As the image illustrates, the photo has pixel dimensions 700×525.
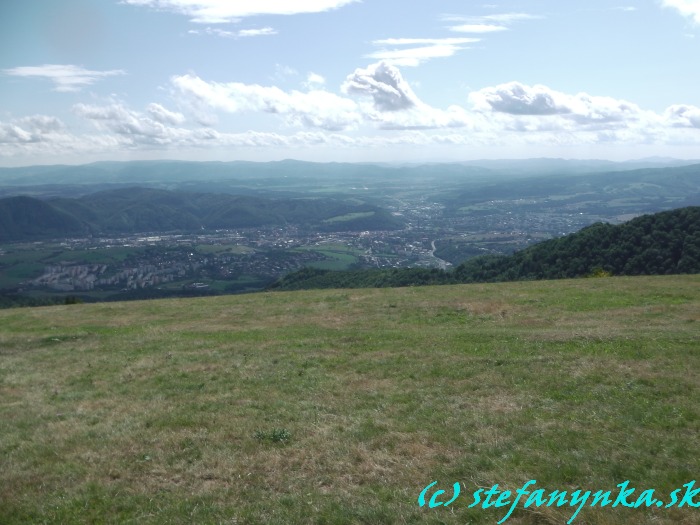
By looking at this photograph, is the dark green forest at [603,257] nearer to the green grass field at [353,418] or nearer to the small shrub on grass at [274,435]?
the green grass field at [353,418]

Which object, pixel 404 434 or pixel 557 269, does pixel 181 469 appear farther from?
pixel 557 269

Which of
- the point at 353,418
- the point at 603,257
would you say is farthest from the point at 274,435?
the point at 603,257

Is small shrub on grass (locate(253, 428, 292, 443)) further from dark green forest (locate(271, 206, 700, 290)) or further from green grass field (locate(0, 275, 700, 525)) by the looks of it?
dark green forest (locate(271, 206, 700, 290))

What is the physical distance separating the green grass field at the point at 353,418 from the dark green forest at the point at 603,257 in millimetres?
29496

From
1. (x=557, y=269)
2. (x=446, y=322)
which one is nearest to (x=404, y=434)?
(x=446, y=322)

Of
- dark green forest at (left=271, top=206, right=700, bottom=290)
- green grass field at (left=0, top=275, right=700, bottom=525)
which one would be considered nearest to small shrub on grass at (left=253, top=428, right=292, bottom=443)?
green grass field at (left=0, top=275, right=700, bottom=525)

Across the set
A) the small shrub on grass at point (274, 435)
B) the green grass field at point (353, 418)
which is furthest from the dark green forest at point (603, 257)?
the small shrub on grass at point (274, 435)

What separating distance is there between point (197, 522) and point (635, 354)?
48.1 feet

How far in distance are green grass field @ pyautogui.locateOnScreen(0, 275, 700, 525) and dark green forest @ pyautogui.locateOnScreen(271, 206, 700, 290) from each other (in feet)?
96.8

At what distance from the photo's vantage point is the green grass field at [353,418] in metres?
9.10

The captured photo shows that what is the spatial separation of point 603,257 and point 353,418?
50.8 m

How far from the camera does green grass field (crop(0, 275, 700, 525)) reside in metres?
9.10

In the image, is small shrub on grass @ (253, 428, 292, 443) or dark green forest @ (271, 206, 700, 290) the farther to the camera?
dark green forest @ (271, 206, 700, 290)

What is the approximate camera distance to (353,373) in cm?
1747
